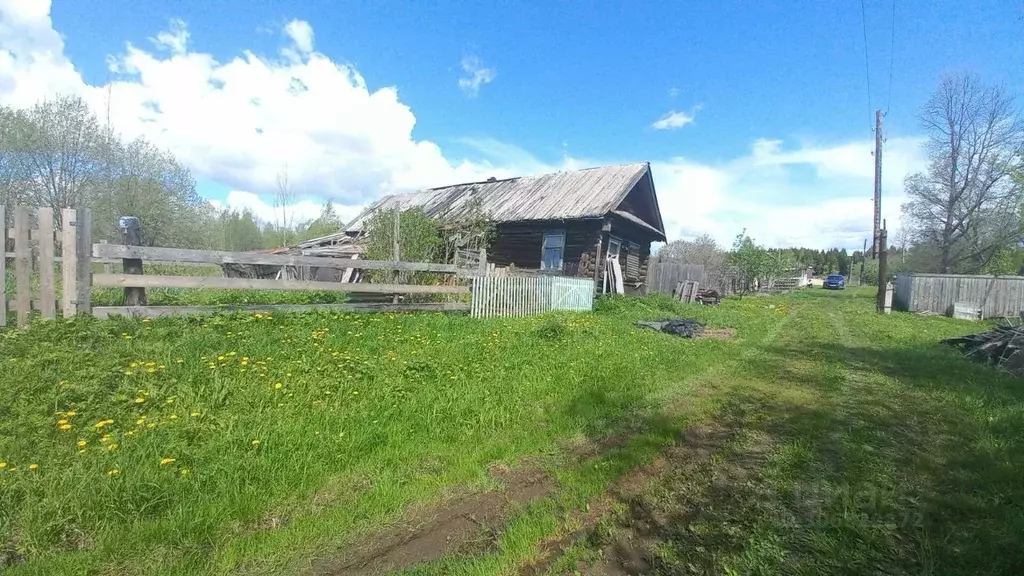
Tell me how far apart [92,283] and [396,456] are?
5.29m

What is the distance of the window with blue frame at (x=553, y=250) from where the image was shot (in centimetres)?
1838

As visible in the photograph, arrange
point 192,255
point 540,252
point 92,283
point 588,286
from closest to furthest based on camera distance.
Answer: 1. point 92,283
2. point 192,255
3. point 588,286
4. point 540,252

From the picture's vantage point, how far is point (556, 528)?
2.75m

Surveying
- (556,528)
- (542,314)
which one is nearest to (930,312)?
(542,314)

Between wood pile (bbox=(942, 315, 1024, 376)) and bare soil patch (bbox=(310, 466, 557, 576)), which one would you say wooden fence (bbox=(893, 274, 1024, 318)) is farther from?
bare soil patch (bbox=(310, 466, 557, 576))

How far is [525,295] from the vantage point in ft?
38.0

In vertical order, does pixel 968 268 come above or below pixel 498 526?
above

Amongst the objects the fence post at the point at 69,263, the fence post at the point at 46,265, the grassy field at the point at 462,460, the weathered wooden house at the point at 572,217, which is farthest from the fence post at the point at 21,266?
the weathered wooden house at the point at 572,217

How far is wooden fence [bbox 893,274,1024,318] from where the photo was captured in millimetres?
17844

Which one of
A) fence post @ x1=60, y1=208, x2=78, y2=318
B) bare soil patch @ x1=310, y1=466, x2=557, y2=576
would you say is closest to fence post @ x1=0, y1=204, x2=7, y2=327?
fence post @ x1=60, y1=208, x2=78, y2=318

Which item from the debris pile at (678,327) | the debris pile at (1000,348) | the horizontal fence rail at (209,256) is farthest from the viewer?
the debris pile at (678,327)

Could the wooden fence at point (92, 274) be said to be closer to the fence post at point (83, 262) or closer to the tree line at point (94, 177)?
the fence post at point (83, 262)

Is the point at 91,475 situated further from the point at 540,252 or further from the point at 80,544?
Result: the point at 540,252

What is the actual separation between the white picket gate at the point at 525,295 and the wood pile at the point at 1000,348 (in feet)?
27.7
